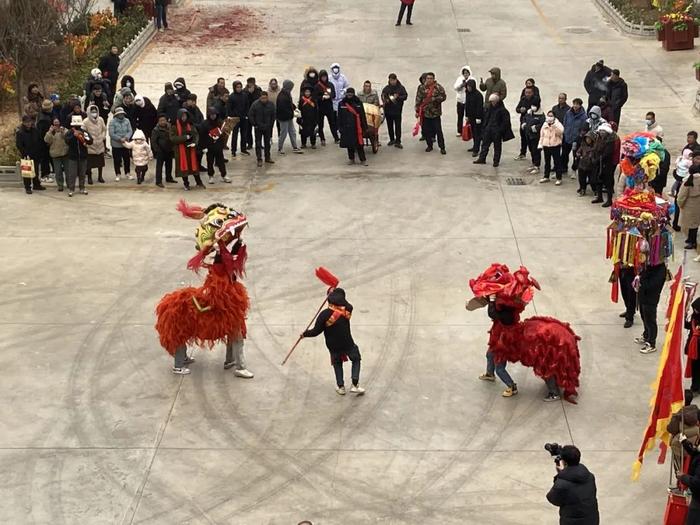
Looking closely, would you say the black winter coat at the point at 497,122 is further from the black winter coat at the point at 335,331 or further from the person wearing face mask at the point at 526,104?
the black winter coat at the point at 335,331

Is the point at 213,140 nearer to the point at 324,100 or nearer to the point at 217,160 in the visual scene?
the point at 217,160

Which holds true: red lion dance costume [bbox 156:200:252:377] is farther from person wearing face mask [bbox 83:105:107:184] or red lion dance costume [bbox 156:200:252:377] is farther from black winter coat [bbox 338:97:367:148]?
black winter coat [bbox 338:97:367:148]

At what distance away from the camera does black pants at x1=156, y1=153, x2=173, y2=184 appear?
20.1 m

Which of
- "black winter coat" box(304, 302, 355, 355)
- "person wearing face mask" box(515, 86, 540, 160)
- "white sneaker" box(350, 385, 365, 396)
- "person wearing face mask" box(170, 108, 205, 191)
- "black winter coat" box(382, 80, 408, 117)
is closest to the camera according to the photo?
"black winter coat" box(304, 302, 355, 355)

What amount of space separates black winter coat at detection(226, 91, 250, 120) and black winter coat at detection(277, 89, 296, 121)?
577mm

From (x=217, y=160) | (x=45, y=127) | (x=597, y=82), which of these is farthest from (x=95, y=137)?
(x=597, y=82)

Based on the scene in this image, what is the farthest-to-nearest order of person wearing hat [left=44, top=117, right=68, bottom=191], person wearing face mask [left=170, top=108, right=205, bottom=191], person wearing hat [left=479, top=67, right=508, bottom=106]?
person wearing hat [left=479, top=67, right=508, bottom=106] → person wearing face mask [left=170, top=108, right=205, bottom=191] → person wearing hat [left=44, top=117, right=68, bottom=191]

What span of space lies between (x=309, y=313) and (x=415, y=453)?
12.0 feet

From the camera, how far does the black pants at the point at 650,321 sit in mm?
14273

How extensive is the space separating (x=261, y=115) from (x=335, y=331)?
879 cm

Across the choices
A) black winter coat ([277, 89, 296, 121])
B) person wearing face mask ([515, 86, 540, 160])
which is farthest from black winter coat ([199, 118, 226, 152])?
person wearing face mask ([515, 86, 540, 160])

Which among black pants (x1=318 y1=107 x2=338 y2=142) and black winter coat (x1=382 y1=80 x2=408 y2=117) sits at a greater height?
black winter coat (x1=382 y1=80 x2=408 y2=117)

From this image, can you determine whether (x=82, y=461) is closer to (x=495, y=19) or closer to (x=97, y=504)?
(x=97, y=504)

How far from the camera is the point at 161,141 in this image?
19.9 m
